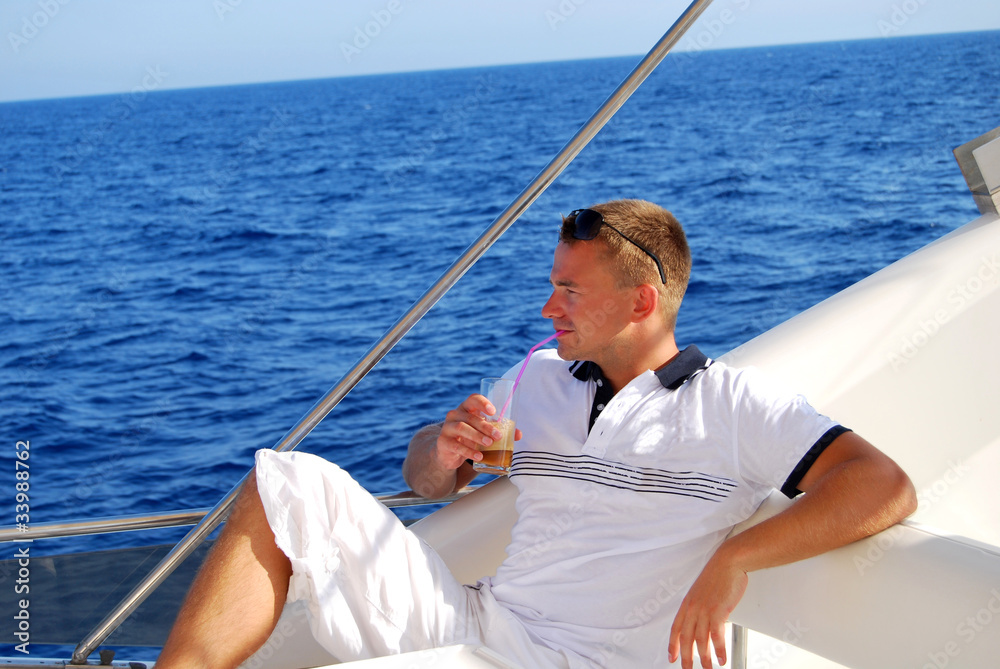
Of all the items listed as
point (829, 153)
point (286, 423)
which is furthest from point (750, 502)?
point (829, 153)

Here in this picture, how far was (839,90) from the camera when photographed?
27922 millimetres

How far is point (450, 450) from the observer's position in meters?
1.48

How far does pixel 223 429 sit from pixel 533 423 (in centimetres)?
596

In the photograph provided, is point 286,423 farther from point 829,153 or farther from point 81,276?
point 829,153

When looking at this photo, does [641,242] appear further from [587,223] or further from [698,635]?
[698,635]

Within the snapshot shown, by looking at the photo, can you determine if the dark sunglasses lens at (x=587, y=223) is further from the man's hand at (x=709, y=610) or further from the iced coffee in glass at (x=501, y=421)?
the man's hand at (x=709, y=610)

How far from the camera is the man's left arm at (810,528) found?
114 centimetres

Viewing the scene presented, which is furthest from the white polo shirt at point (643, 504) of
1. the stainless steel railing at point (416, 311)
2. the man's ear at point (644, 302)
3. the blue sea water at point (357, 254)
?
the blue sea water at point (357, 254)

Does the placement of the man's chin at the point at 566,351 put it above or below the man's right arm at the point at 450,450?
above

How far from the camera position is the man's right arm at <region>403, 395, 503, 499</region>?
56.6 inches

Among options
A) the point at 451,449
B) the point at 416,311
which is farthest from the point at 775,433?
the point at 416,311

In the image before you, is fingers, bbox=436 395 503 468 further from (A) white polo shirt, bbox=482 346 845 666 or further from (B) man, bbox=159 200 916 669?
(A) white polo shirt, bbox=482 346 845 666

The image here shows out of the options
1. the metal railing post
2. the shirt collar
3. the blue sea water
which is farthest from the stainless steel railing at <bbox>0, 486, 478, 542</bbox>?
the blue sea water

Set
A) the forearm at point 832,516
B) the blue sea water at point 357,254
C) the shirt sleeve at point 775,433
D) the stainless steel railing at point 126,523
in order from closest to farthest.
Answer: the forearm at point 832,516 → the shirt sleeve at point 775,433 → the stainless steel railing at point 126,523 → the blue sea water at point 357,254
